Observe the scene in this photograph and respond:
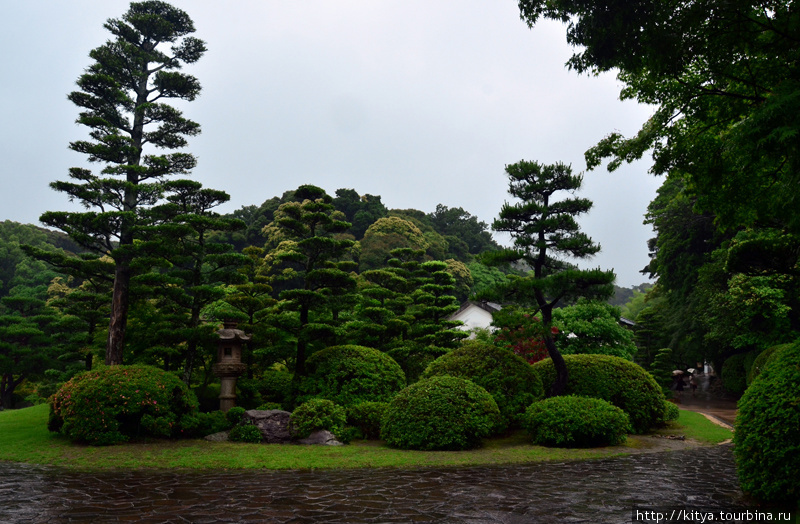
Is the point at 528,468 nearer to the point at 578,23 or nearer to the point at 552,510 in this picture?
the point at 552,510

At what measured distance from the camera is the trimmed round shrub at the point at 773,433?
5559 mm

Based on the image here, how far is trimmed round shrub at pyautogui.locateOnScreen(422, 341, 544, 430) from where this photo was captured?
13.0 meters

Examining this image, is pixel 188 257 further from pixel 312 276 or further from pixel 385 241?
pixel 385 241

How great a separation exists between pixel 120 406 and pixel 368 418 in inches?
226

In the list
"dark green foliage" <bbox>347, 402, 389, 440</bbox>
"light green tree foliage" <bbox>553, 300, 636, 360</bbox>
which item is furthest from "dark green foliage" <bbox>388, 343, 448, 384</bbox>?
"light green tree foliage" <bbox>553, 300, 636, 360</bbox>

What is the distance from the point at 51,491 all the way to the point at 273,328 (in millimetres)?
8597

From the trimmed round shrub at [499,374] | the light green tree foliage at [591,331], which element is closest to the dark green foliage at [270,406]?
the trimmed round shrub at [499,374]

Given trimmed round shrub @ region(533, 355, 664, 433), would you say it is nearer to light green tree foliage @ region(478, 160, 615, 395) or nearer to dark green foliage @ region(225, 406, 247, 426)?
light green tree foliage @ region(478, 160, 615, 395)

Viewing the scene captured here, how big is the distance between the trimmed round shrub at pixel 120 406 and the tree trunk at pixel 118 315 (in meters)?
2.10

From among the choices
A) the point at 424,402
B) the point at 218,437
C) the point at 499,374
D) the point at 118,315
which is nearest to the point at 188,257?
the point at 118,315

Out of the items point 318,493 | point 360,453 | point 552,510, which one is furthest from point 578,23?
point 360,453

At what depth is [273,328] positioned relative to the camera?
15.5 m

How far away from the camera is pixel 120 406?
11.1 metres

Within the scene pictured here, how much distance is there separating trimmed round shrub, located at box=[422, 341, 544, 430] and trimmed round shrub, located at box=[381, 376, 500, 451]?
151 centimetres
